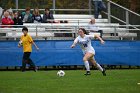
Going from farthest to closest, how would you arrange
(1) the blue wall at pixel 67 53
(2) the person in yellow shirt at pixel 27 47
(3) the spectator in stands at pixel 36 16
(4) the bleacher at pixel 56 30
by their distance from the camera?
(3) the spectator in stands at pixel 36 16
(4) the bleacher at pixel 56 30
(1) the blue wall at pixel 67 53
(2) the person in yellow shirt at pixel 27 47

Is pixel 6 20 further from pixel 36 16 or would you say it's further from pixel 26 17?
pixel 36 16

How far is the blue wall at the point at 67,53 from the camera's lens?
89.7ft

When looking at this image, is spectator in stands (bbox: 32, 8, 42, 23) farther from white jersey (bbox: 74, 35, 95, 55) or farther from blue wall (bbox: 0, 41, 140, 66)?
white jersey (bbox: 74, 35, 95, 55)

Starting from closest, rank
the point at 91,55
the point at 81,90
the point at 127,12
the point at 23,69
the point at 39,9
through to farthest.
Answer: the point at 81,90 → the point at 91,55 → the point at 23,69 → the point at 127,12 → the point at 39,9

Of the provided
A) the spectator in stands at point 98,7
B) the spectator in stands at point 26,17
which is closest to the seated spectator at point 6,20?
the spectator in stands at point 26,17

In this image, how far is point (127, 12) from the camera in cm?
3108

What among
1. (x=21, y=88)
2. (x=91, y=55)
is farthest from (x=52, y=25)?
(x=21, y=88)

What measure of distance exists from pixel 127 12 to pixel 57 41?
5.52 m

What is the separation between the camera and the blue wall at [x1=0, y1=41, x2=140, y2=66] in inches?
1077

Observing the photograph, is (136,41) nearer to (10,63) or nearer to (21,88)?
(10,63)

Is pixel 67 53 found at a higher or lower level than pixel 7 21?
lower

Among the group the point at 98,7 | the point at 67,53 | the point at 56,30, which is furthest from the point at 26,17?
the point at 98,7

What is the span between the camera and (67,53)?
27734 millimetres

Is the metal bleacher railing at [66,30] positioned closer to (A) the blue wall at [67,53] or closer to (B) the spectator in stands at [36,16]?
(B) the spectator in stands at [36,16]
